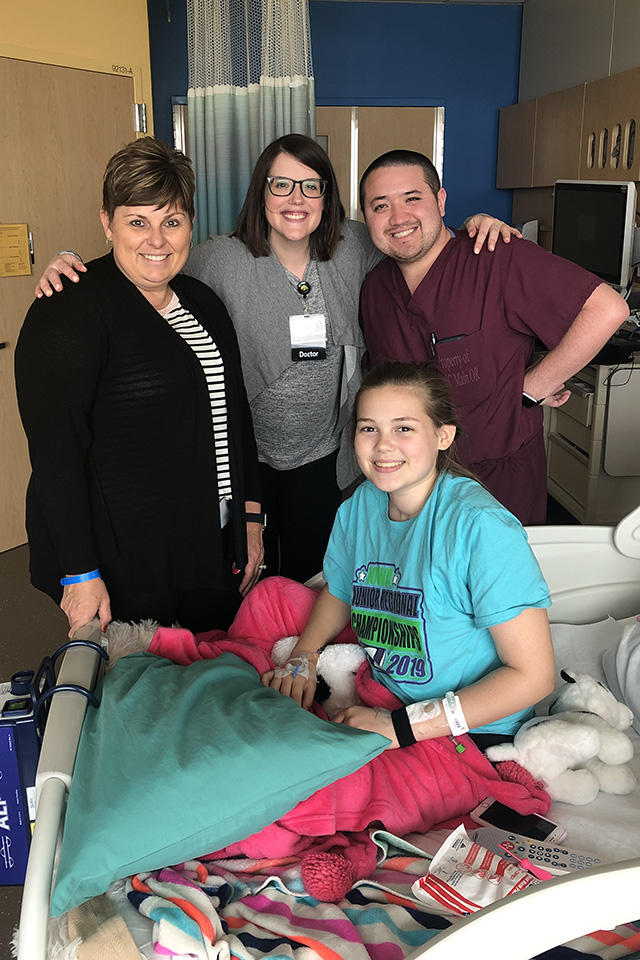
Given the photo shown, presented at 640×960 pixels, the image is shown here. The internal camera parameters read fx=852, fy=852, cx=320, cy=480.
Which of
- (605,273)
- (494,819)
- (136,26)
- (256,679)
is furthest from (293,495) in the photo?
(136,26)

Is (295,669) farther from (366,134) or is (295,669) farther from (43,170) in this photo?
(366,134)

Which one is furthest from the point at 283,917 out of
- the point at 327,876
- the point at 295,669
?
the point at 295,669

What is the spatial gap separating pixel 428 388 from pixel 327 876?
0.81 metres

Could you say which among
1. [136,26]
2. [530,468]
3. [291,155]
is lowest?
[530,468]

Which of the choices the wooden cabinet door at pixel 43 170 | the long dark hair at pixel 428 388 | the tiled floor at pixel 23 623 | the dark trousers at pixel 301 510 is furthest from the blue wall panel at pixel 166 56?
the long dark hair at pixel 428 388

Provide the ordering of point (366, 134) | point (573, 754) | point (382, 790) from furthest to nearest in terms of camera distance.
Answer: point (366, 134), point (573, 754), point (382, 790)

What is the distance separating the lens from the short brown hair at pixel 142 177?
155cm

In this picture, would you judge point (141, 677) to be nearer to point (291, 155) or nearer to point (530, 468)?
point (530, 468)

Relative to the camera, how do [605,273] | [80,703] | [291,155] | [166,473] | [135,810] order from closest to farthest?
[135,810] → [80,703] → [166,473] → [291,155] → [605,273]

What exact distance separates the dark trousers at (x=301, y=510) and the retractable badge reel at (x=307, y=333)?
305 mm

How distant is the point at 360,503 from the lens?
5.31 feet

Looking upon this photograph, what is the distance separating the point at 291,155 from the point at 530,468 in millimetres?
936

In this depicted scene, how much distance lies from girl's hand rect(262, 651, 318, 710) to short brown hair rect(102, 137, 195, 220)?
881 mm

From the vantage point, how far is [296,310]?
7.02 ft
